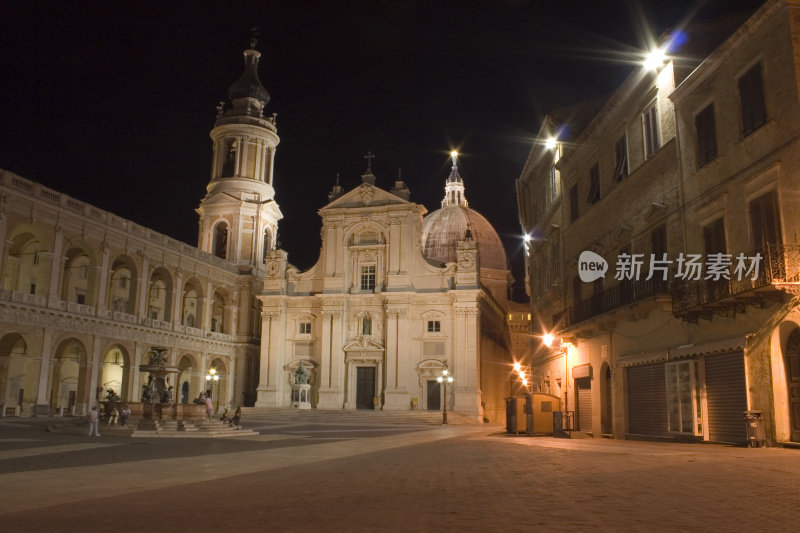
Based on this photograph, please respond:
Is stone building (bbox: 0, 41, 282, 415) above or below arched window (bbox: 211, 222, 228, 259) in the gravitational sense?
below

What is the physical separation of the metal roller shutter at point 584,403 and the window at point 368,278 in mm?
27836

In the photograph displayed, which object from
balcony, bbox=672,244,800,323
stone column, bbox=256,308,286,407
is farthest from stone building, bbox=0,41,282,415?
balcony, bbox=672,244,800,323

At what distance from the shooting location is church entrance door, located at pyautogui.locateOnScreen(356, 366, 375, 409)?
175 feet

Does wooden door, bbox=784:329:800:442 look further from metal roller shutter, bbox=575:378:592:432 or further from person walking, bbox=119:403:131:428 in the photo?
person walking, bbox=119:403:131:428

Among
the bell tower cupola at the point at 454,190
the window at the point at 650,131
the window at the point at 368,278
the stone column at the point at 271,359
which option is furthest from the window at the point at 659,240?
the bell tower cupola at the point at 454,190

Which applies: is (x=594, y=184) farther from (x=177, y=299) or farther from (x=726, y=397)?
(x=177, y=299)

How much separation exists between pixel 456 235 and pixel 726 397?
65.9 m

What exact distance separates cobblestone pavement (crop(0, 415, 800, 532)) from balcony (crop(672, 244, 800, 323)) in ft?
12.0

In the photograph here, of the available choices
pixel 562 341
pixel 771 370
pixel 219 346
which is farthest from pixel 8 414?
pixel 771 370

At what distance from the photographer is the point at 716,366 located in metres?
18.7

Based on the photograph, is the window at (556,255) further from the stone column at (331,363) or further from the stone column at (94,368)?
the stone column at (94,368)

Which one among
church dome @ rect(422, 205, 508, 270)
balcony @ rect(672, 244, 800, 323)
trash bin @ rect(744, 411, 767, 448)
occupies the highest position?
church dome @ rect(422, 205, 508, 270)

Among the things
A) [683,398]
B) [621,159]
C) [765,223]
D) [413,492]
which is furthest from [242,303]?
[413,492]

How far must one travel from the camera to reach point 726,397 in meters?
18.2
